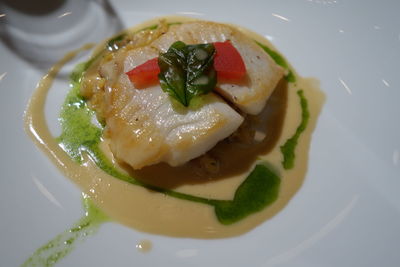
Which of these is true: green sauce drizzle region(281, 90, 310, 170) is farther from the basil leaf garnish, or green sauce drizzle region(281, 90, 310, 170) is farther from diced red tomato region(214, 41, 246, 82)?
the basil leaf garnish

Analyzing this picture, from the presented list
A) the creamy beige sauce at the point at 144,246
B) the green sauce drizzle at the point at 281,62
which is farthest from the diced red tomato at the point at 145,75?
the green sauce drizzle at the point at 281,62

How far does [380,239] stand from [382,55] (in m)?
1.60

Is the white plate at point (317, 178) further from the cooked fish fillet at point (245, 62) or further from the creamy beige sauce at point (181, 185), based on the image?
the cooked fish fillet at point (245, 62)

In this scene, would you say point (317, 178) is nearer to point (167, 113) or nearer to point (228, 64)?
point (228, 64)

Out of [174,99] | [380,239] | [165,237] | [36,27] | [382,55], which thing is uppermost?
[36,27]

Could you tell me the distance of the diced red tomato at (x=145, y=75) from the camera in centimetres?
298

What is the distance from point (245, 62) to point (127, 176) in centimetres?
126

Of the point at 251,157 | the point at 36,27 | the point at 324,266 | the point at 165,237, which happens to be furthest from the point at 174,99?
the point at 36,27

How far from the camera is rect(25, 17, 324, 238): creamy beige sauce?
2777mm

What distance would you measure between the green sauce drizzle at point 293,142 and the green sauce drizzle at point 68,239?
54.9 inches

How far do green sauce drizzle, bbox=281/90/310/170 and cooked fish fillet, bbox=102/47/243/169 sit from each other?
46 cm

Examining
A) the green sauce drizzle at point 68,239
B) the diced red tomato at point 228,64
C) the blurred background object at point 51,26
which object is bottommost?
the green sauce drizzle at point 68,239

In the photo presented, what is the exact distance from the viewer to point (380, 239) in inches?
102

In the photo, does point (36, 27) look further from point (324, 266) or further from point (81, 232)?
point (324, 266)
